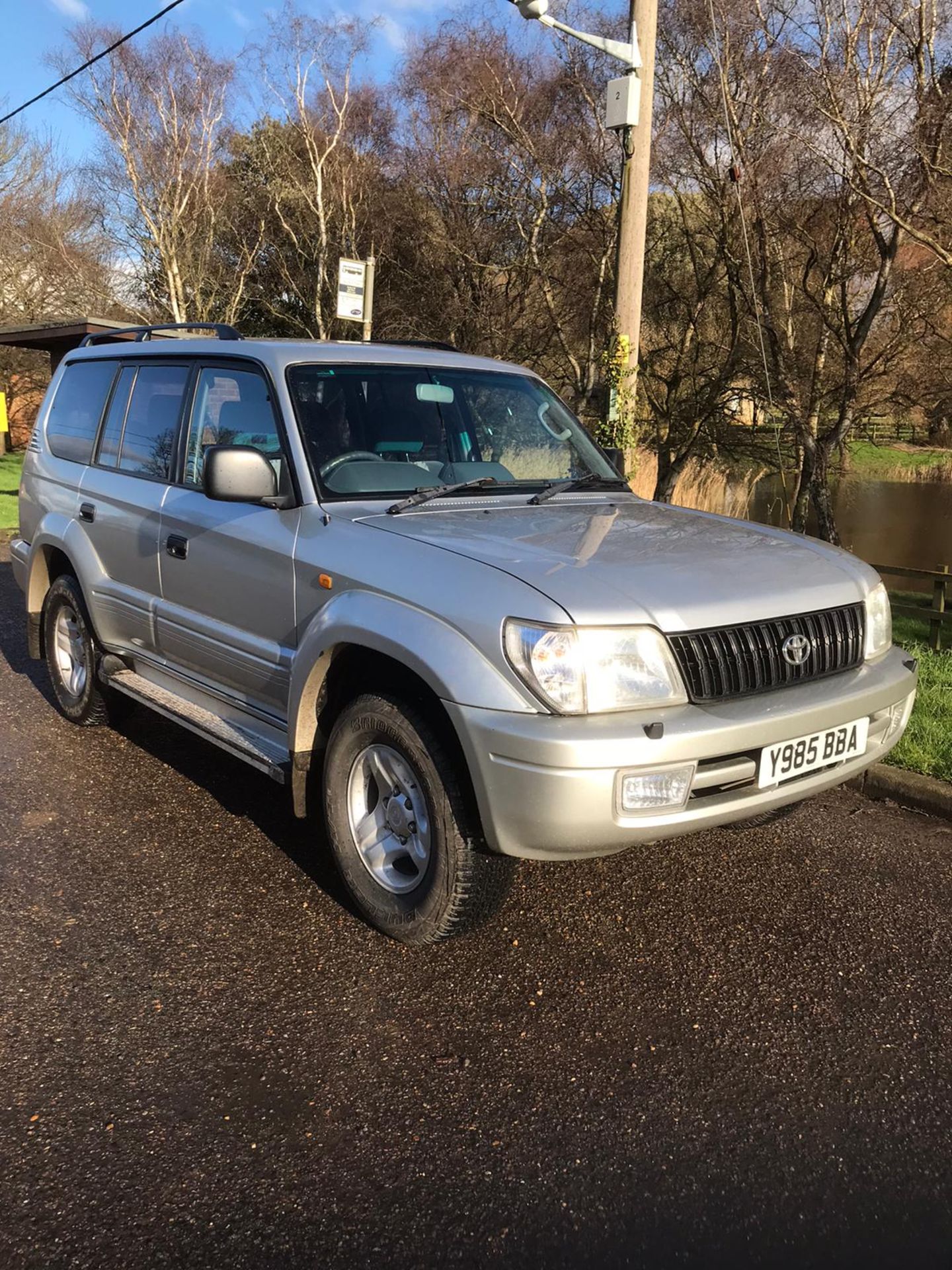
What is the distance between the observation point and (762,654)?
2996mm

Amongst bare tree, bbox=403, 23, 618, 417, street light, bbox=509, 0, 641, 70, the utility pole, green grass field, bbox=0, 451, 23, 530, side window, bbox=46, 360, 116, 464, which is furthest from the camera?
bare tree, bbox=403, 23, 618, 417

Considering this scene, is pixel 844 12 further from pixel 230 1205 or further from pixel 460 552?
pixel 230 1205

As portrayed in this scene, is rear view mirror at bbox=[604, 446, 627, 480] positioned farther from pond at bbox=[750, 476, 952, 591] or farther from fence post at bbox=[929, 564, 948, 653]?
pond at bbox=[750, 476, 952, 591]

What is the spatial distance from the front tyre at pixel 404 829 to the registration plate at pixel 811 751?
2.79 feet

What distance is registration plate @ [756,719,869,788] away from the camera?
2924 millimetres

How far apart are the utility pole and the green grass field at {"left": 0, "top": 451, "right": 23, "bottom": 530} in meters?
6.94

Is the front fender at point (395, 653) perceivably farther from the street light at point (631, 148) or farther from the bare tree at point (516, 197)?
the bare tree at point (516, 197)

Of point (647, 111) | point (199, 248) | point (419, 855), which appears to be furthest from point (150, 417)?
point (199, 248)

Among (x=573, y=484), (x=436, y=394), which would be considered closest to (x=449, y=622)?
(x=573, y=484)

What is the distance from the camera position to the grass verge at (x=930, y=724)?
15.4 feet

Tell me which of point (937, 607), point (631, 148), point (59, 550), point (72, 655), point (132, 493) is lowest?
point (72, 655)

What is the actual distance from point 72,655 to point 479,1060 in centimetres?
375

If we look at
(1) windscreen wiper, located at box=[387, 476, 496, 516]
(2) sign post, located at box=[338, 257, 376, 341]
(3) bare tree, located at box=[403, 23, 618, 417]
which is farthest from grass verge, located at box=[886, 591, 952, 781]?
(3) bare tree, located at box=[403, 23, 618, 417]

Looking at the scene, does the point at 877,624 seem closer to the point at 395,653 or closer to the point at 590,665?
the point at 590,665
